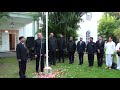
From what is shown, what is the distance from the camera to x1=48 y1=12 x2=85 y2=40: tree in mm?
11977

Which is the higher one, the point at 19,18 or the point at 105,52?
the point at 19,18

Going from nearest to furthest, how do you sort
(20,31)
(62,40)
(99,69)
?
(99,69), (62,40), (20,31)

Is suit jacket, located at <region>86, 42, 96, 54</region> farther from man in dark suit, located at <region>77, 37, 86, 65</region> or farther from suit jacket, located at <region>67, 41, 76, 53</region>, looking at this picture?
suit jacket, located at <region>67, 41, 76, 53</region>

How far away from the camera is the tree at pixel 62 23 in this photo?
11977 millimetres

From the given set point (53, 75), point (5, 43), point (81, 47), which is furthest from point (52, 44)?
point (5, 43)

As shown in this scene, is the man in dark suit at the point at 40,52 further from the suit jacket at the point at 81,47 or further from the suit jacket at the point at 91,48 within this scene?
the suit jacket at the point at 81,47

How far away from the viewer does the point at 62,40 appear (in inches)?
420

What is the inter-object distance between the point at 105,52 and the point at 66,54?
99.2 inches

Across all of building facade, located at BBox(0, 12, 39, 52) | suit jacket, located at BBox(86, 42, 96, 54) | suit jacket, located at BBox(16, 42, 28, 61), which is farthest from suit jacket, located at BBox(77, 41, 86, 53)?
building facade, located at BBox(0, 12, 39, 52)

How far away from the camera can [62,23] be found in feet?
39.4

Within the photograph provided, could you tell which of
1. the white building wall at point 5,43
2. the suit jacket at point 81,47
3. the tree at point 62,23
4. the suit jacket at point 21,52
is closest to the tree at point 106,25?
the tree at point 62,23

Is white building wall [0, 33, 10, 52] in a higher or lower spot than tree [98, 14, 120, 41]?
lower
